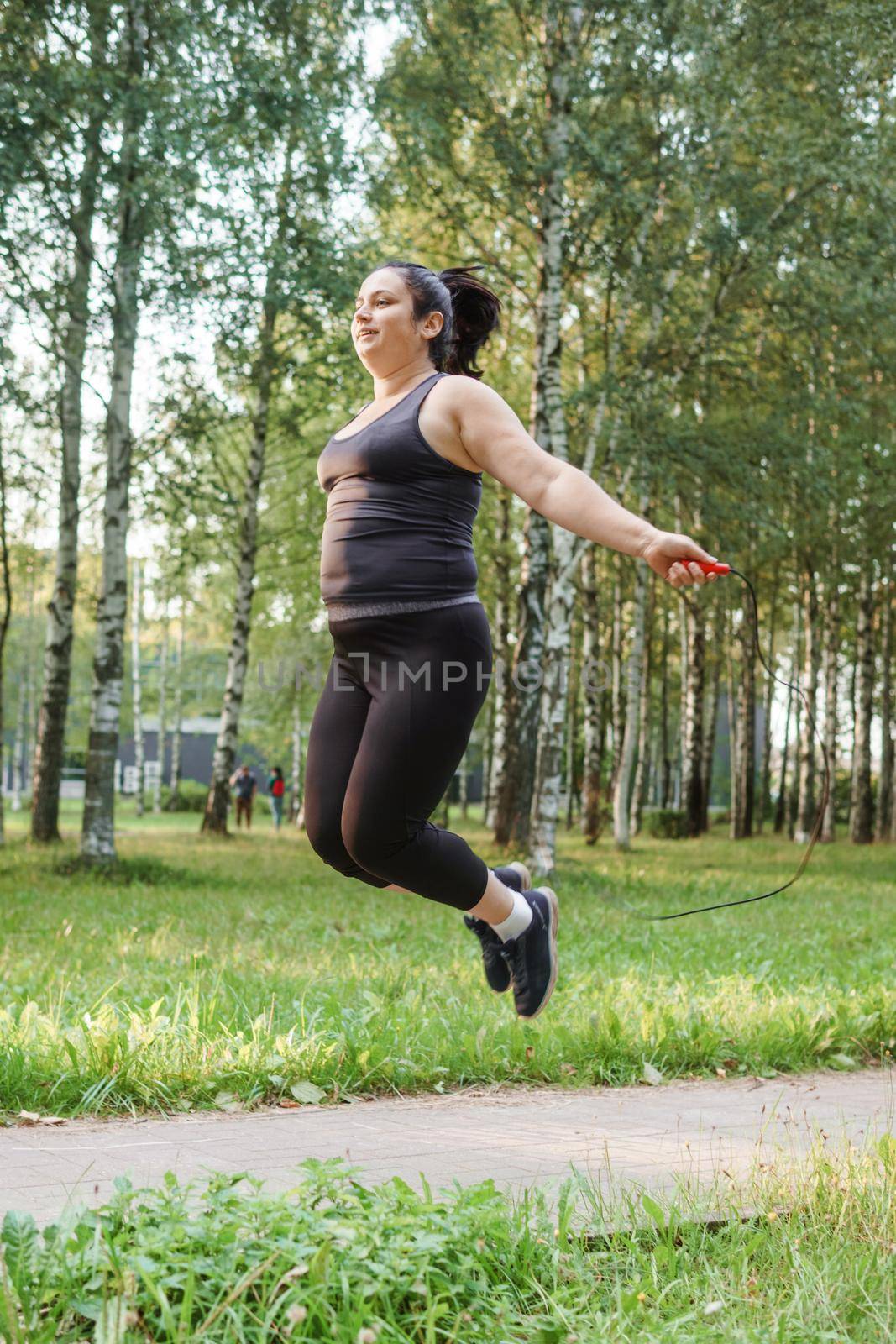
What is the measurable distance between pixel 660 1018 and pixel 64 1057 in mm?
2767

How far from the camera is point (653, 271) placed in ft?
60.5

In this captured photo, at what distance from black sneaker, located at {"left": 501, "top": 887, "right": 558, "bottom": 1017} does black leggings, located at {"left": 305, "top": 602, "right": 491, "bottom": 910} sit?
0.67 metres

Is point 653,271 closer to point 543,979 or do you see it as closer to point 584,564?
point 584,564

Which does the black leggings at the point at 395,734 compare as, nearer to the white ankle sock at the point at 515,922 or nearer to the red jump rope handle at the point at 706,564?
the white ankle sock at the point at 515,922

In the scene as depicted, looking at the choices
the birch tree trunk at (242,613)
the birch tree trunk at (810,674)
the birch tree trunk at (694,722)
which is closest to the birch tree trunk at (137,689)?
the birch tree trunk at (242,613)

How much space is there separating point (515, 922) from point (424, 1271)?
5.30 feet

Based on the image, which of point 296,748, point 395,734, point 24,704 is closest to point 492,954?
point 395,734

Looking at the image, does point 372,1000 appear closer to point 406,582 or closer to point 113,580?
point 406,582

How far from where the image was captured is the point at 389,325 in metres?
3.86

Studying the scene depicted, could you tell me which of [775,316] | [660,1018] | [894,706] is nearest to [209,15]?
[775,316]

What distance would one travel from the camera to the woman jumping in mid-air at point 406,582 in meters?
3.62

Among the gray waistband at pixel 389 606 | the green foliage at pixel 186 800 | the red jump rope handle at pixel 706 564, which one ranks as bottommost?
the green foliage at pixel 186 800

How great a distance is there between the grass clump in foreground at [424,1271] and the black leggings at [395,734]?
2.97ft

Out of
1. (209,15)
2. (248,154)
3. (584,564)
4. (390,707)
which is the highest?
(209,15)
